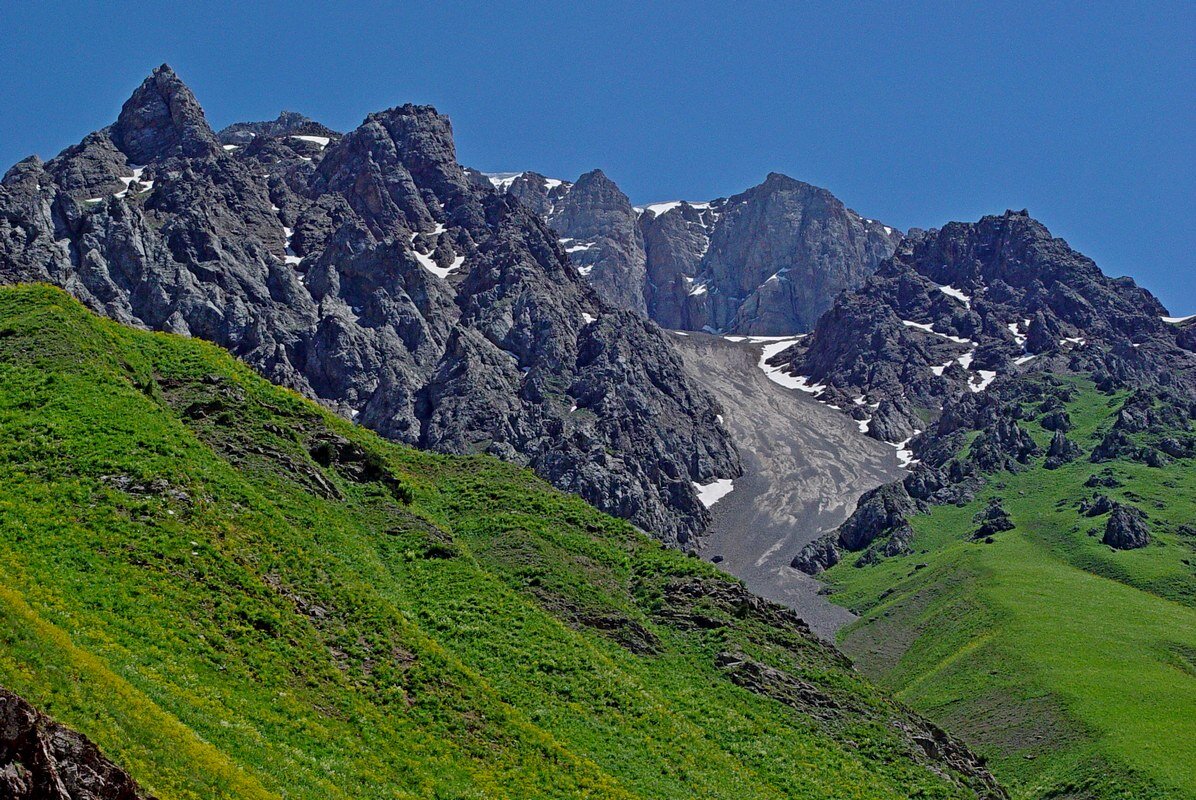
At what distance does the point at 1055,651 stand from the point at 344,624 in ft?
402

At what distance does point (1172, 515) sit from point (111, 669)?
212 meters

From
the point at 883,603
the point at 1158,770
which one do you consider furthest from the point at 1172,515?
the point at 1158,770

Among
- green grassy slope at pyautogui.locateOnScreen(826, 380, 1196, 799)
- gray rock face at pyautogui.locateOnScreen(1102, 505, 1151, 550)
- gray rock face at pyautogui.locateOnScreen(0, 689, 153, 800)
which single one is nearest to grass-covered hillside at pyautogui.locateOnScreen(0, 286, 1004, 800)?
gray rock face at pyautogui.locateOnScreen(0, 689, 153, 800)

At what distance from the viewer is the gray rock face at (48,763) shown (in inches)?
587

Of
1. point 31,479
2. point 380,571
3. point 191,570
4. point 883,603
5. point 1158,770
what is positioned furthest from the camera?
point 883,603

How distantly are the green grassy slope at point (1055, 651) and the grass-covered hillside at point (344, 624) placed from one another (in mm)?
62926

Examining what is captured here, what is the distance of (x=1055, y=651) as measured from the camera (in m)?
135

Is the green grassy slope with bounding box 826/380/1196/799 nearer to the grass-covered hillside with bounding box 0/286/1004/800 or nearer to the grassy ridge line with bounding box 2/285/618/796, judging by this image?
the grass-covered hillside with bounding box 0/286/1004/800

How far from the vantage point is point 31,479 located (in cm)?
3631

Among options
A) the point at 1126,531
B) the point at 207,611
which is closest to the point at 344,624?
the point at 207,611

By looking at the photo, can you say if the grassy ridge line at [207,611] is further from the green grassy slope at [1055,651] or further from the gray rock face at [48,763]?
the green grassy slope at [1055,651]

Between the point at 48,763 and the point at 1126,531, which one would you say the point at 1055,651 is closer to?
the point at 1126,531

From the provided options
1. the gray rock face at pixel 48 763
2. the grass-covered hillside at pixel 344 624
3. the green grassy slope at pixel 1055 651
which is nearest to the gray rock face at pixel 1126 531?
the green grassy slope at pixel 1055 651

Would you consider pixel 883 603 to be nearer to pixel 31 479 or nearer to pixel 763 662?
pixel 763 662
